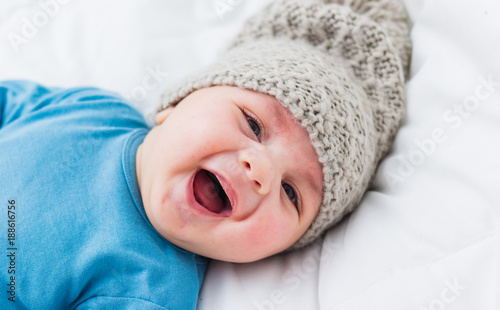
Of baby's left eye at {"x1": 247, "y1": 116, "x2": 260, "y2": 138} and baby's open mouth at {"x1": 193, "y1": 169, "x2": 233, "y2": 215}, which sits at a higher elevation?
baby's left eye at {"x1": 247, "y1": 116, "x2": 260, "y2": 138}

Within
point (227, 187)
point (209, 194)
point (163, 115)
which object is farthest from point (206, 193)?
point (163, 115)

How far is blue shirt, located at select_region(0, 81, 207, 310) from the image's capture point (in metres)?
0.97

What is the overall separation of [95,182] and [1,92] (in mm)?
540

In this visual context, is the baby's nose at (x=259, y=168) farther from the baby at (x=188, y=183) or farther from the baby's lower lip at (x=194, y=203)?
the baby's lower lip at (x=194, y=203)

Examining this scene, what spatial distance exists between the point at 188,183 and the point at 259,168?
0.57 ft

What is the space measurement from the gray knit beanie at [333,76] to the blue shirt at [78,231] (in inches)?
10.8

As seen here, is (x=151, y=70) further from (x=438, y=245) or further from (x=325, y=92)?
(x=438, y=245)

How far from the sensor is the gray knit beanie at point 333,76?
103 centimetres

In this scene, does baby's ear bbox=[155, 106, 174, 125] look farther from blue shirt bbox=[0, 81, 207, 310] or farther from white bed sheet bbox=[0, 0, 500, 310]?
white bed sheet bbox=[0, 0, 500, 310]

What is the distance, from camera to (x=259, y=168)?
0.94 m
